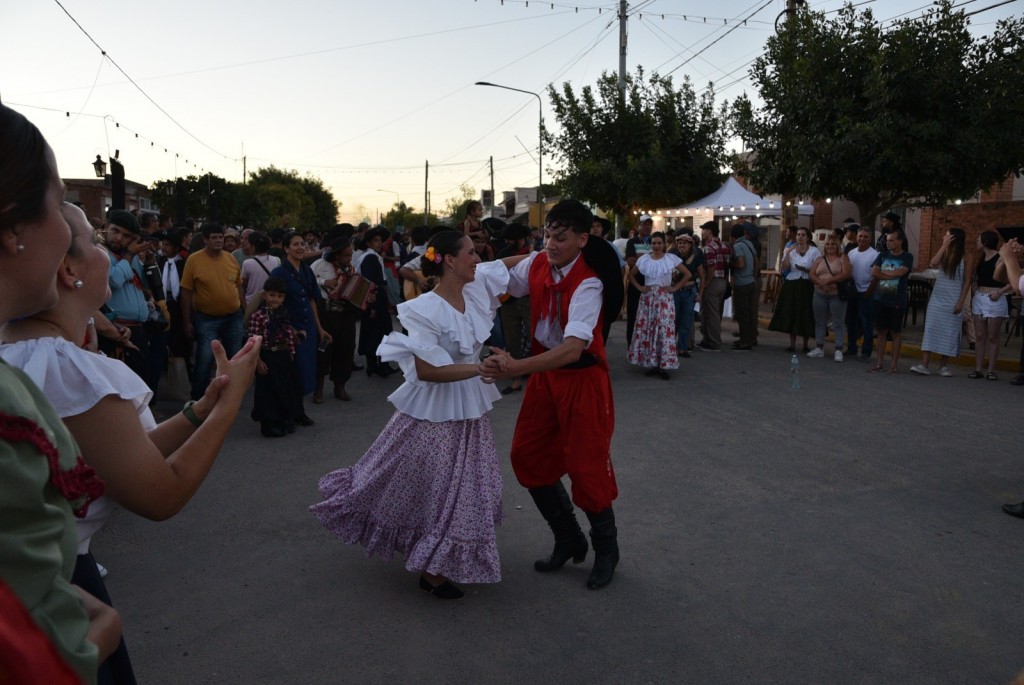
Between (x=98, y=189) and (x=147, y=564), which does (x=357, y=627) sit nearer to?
(x=147, y=564)

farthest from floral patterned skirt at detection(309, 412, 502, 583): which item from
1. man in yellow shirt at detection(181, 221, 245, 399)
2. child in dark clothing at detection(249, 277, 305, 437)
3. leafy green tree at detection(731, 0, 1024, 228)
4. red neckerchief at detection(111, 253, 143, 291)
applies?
leafy green tree at detection(731, 0, 1024, 228)

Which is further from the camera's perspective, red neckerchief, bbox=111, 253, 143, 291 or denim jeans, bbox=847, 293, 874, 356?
denim jeans, bbox=847, 293, 874, 356

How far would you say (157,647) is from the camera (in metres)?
3.89

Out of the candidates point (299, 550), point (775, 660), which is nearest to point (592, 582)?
point (775, 660)

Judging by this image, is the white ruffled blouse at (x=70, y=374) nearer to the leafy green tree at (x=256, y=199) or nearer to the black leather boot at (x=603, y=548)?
the black leather boot at (x=603, y=548)

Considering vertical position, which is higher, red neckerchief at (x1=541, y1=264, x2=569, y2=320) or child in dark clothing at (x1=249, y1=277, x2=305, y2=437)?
red neckerchief at (x1=541, y1=264, x2=569, y2=320)

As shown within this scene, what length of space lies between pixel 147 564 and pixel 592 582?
8.33 ft

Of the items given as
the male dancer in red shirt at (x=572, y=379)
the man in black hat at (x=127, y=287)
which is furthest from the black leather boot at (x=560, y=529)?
the man in black hat at (x=127, y=287)

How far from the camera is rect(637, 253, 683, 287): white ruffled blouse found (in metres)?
11.7

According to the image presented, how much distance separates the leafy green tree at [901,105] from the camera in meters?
13.7

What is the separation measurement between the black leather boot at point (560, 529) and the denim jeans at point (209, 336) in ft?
17.4

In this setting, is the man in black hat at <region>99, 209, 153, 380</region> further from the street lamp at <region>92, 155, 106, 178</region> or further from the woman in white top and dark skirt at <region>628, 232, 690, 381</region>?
the street lamp at <region>92, 155, 106, 178</region>

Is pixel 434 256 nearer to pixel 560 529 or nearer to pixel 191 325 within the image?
pixel 560 529

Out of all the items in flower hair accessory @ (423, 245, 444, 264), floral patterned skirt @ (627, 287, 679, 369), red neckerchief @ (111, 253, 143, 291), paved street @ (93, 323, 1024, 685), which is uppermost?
flower hair accessory @ (423, 245, 444, 264)
